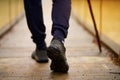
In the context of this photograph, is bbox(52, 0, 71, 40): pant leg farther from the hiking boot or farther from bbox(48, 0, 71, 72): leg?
the hiking boot

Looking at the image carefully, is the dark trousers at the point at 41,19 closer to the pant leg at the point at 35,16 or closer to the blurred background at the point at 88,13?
the pant leg at the point at 35,16

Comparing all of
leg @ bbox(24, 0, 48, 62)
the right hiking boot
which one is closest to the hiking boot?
leg @ bbox(24, 0, 48, 62)

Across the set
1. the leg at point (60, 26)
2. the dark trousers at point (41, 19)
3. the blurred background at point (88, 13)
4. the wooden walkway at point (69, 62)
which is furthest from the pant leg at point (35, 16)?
the blurred background at point (88, 13)

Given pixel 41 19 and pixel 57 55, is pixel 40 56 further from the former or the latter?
pixel 57 55

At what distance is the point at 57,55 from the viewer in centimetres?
144

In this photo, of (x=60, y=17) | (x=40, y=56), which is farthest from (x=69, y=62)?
(x=60, y=17)

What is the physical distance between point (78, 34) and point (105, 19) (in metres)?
0.94

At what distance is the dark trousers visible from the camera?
1496mm

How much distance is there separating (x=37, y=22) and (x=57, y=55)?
16.0 inches

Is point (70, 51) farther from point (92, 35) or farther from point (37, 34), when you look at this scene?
point (92, 35)

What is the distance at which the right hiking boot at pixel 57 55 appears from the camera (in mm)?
1436

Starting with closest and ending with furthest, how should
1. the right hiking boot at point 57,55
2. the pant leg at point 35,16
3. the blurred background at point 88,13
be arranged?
the right hiking boot at point 57,55, the pant leg at point 35,16, the blurred background at point 88,13

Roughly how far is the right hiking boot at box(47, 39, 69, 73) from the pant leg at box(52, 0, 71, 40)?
0.14ft

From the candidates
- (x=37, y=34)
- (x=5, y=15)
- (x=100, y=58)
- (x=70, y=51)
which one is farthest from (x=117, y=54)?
(x=5, y=15)
